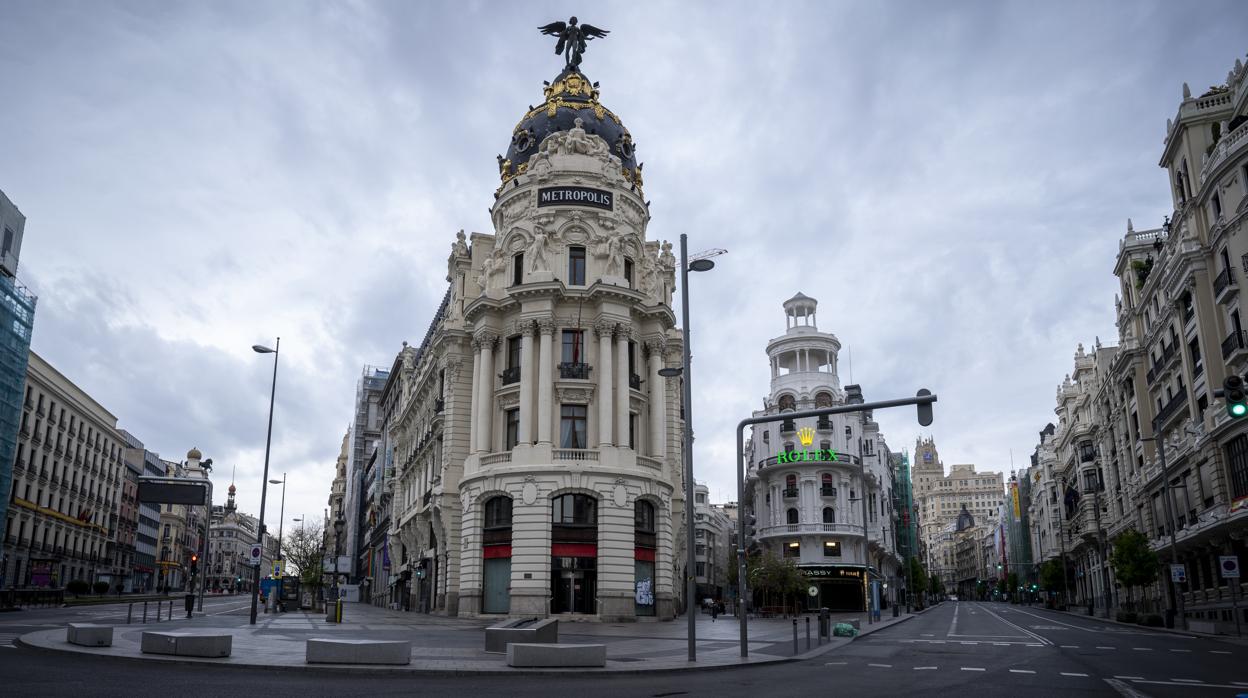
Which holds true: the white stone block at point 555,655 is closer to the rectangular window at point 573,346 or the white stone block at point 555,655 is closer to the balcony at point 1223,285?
the rectangular window at point 573,346

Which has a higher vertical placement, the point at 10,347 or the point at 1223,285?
the point at 10,347

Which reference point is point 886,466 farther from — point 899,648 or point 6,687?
point 6,687

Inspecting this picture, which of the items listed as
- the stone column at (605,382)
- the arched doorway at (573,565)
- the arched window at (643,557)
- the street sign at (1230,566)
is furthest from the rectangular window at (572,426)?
the street sign at (1230,566)

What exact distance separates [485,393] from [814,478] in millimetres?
47813

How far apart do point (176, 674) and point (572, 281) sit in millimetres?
35540

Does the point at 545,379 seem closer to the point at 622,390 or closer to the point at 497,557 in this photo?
the point at 622,390

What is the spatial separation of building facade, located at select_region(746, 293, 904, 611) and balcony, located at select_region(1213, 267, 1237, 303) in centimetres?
3793

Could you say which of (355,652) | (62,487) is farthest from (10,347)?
(355,652)

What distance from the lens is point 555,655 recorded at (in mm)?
17656

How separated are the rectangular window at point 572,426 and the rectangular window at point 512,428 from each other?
8.05 feet

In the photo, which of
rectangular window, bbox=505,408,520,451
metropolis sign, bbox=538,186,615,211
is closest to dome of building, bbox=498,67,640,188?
metropolis sign, bbox=538,186,615,211

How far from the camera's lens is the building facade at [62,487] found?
250 ft

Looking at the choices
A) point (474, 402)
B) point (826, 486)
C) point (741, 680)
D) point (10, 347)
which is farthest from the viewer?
point (826, 486)

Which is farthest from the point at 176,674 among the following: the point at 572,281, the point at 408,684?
the point at 572,281
